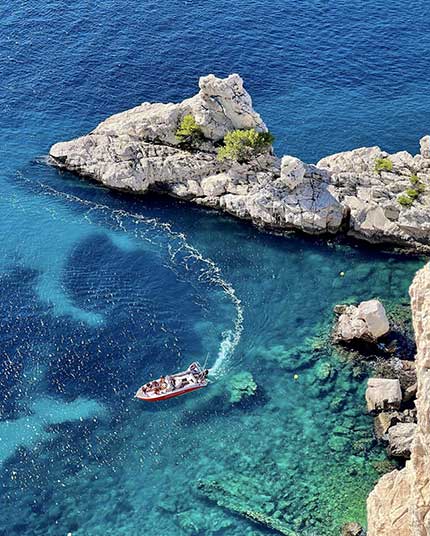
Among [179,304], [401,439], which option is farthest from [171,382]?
[401,439]

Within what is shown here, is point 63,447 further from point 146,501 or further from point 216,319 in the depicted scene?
point 216,319

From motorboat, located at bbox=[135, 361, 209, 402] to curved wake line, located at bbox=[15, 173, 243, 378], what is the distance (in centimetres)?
204

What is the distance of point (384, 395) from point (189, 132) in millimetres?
40825

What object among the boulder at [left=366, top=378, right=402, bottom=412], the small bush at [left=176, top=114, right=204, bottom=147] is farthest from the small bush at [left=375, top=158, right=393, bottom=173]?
the boulder at [left=366, top=378, right=402, bottom=412]

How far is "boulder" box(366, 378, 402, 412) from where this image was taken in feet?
207

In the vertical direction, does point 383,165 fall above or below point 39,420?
above

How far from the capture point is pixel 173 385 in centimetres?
6531

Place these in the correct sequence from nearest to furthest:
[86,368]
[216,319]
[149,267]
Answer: [86,368] < [216,319] < [149,267]

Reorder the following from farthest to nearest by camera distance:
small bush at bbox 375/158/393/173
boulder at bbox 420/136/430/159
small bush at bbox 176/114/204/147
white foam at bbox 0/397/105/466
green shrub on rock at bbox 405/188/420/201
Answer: small bush at bbox 176/114/204/147 → boulder at bbox 420/136/430/159 → small bush at bbox 375/158/393/173 → green shrub on rock at bbox 405/188/420/201 → white foam at bbox 0/397/105/466

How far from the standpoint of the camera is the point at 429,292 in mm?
43000

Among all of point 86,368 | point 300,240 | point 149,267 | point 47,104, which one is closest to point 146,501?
point 86,368

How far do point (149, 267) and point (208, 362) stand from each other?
14.6m

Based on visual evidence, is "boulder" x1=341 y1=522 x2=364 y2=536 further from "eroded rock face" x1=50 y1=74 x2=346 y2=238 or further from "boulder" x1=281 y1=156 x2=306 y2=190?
"boulder" x1=281 y1=156 x2=306 y2=190

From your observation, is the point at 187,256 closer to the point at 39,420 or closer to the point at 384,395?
the point at 39,420
